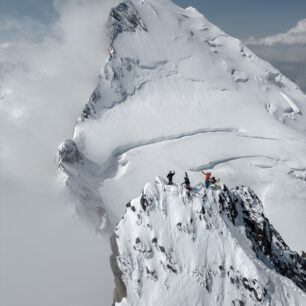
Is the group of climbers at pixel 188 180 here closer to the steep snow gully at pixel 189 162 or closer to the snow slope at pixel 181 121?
the steep snow gully at pixel 189 162

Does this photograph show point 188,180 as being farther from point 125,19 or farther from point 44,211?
point 125,19

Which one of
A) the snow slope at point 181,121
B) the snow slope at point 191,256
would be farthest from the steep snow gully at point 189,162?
the snow slope at point 181,121

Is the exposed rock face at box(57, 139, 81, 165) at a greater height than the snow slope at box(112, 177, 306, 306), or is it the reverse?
the exposed rock face at box(57, 139, 81, 165)

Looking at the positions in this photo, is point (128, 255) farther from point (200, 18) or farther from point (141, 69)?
point (200, 18)

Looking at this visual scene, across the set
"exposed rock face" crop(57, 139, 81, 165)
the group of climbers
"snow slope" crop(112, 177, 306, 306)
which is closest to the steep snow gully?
"snow slope" crop(112, 177, 306, 306)

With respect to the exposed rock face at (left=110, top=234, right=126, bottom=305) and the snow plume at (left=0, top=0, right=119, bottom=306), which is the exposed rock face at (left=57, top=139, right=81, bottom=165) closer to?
the snow plume at (left=0, top=0, right=119, bottom=306)


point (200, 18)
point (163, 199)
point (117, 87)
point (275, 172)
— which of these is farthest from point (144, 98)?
point (163, 199)
